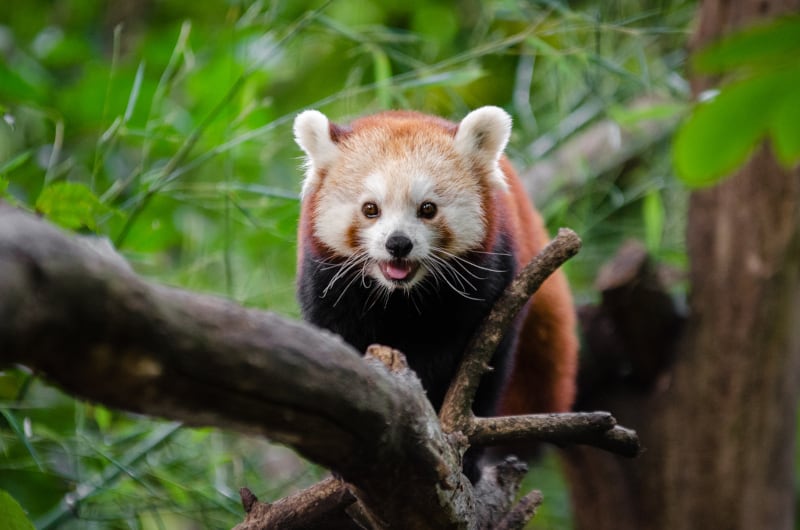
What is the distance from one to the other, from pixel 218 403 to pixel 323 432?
203 millimetres

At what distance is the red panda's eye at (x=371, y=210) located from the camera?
7.44 ft

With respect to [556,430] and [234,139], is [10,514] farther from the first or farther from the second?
[234,139]

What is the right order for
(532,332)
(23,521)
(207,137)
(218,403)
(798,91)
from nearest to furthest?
(798,91) → (218,403) → (23,521) → (532,332) → (207,137)

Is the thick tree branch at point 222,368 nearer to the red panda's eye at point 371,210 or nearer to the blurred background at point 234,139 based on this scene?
the red panda's eye at point 371,210

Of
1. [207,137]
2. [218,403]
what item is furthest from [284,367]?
[207,137]

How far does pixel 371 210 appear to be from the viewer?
2271 millimetres

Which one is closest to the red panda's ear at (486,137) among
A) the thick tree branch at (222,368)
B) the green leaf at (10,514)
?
the thick tree branch at (222,368)

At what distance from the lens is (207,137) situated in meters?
3.40

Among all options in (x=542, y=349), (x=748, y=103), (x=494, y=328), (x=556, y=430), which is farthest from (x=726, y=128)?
(x=542, y=349)

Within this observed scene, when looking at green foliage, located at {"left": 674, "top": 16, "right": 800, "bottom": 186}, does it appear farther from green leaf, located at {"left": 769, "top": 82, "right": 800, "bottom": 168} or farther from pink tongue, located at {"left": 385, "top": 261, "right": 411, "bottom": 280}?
pink tongue, located at {"left": 385, "top": 261, "right": 411, "bottom": 280}

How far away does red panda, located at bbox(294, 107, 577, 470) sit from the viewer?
2.21m

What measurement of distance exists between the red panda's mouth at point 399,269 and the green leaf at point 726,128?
4.75 ft

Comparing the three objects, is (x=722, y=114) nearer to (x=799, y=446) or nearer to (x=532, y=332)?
(x=532, y=332)

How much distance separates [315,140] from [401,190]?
1.08ft
